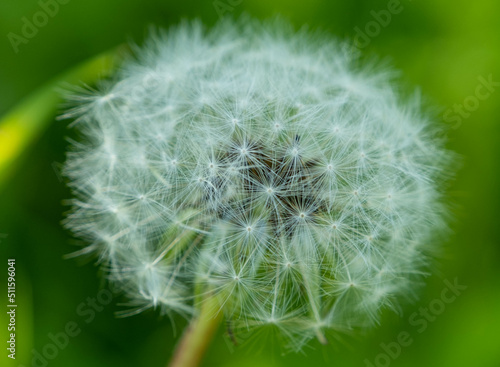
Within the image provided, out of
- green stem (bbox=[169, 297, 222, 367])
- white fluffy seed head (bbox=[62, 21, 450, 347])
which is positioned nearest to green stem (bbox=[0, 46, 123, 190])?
white fluffy seed head (bbox=[62, 21, 450, 347])

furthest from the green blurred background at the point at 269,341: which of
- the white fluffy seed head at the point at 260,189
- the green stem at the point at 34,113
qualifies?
the white fluffy seed head at the point at 260,189

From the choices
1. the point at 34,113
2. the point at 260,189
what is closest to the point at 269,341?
the point at 260,189

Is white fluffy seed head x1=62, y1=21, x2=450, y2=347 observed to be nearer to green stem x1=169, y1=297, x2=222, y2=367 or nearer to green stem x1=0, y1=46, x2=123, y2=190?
green stem x1=169, y1=297, x2=222, y2=367

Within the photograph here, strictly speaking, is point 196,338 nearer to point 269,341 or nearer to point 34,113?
point 269,341

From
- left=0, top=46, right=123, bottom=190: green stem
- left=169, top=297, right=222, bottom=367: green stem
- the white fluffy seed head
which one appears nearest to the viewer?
the white fluffy seed head

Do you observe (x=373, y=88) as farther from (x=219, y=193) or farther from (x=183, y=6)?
(x=183, y=6)

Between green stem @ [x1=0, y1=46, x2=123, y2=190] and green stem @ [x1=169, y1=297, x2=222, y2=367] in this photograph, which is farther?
green stem @ [x1=0, y1=46, x2=123, y2=190]

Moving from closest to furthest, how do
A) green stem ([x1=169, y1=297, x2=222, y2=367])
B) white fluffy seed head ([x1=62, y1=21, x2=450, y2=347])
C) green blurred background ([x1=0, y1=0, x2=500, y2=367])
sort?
1. white fluffy seed head ([x1=62, y1=21, x2=450, y2=347])
2. green stem ([x1=169, y1=297, x2=222, y2=367])
3. green blurred background ([x1=0, y1=0, x2=500, y2=367])

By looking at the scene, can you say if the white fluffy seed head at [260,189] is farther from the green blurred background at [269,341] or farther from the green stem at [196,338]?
the green blurred background at [269,341]
